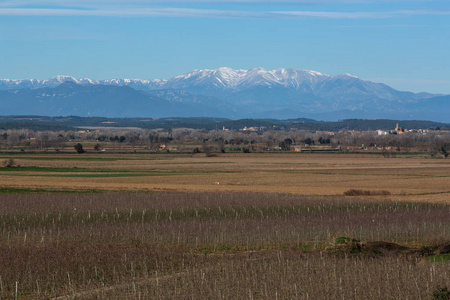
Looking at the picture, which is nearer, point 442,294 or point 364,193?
point 442,294

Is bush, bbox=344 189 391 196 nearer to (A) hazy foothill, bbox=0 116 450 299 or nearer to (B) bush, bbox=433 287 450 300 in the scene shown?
(A) hazy foothill, bbox=0 116 450 299

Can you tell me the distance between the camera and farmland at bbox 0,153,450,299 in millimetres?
18391

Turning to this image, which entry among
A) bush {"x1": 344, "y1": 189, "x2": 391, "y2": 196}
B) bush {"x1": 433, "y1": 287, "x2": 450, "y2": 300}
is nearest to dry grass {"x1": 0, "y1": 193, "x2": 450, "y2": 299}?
bush {"x1": 433, "y1": 287, "x2": 450, "y2": 300}

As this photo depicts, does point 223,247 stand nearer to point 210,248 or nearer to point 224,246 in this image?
point 224,246

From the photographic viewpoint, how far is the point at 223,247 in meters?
26.2

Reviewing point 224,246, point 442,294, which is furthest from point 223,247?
point 442,294

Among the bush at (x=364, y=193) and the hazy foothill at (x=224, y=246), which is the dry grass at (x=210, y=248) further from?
the bush at (x=364, y=193)

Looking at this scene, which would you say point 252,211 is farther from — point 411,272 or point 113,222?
point 411,272

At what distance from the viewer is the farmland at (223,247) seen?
60.3 ft

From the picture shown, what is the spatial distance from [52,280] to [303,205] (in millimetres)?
23410

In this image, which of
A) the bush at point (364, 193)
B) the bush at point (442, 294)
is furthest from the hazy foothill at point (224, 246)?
the bush at point (364, 193)

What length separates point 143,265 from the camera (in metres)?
21.9

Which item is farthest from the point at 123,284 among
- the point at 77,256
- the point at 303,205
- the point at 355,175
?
the point at 355,175

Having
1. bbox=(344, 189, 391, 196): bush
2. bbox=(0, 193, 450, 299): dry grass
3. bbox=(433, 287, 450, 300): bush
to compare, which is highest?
bbox=(433, 287, 450, 300): bush
